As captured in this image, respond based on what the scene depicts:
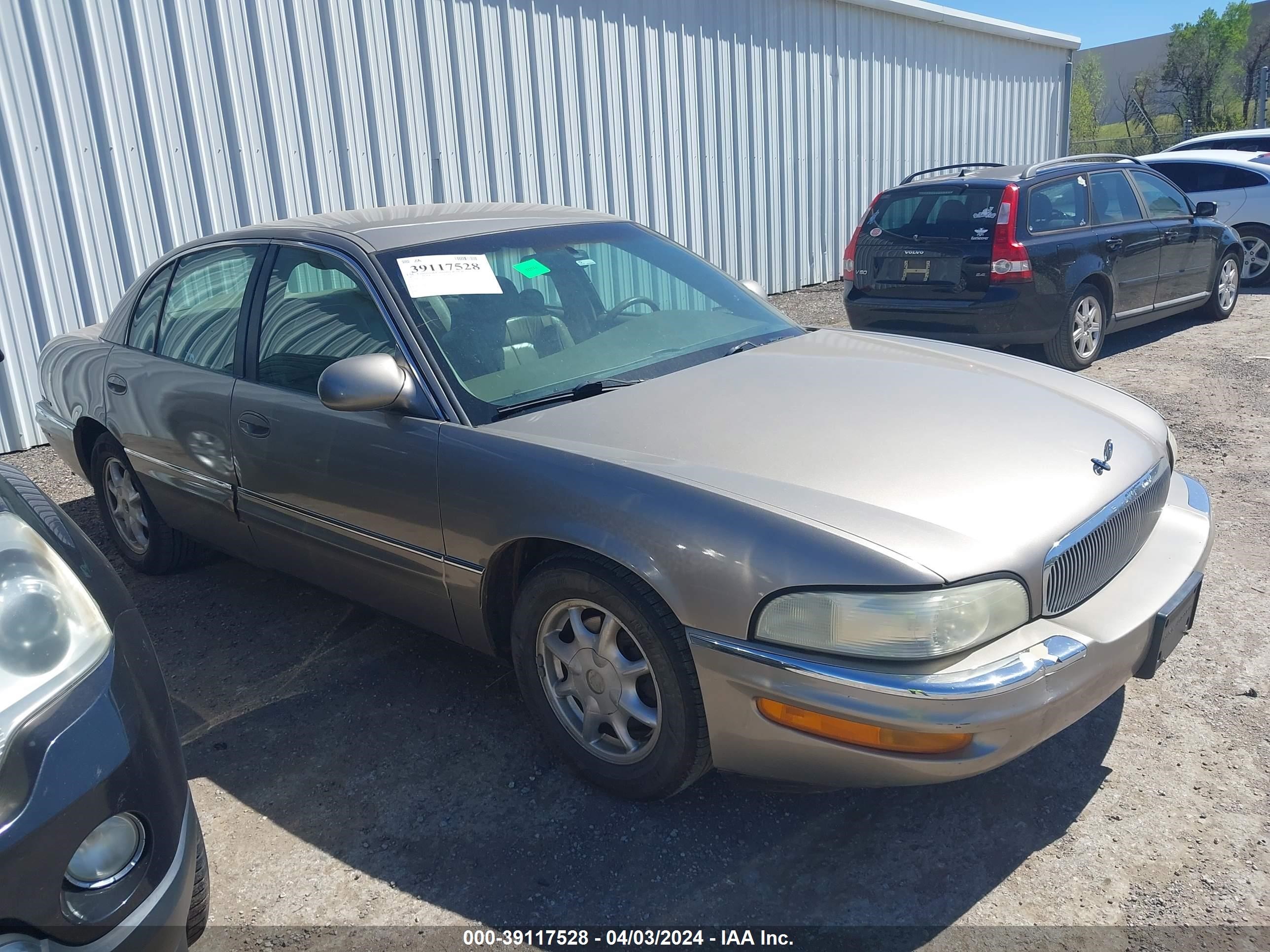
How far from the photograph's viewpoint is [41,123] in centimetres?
671

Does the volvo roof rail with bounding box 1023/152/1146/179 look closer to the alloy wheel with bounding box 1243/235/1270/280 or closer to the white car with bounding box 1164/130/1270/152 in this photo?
the alloy wheel with bounding box 1243/235/1270/280

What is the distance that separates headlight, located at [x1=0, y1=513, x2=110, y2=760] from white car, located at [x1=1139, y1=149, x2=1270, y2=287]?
11905 mm

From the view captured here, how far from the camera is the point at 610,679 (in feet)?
9.29

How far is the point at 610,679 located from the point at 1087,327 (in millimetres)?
6371

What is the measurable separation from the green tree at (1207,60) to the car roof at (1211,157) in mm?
26471

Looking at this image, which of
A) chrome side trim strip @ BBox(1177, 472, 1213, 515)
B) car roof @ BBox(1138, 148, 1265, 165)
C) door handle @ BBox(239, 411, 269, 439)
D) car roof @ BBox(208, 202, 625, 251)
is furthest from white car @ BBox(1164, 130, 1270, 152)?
door handle @ BBox(239, 411, 269, 439)

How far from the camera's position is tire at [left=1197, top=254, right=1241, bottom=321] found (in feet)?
31.4

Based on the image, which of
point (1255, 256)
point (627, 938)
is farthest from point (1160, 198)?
point (627, 938)

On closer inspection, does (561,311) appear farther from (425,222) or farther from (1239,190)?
(1239,190)

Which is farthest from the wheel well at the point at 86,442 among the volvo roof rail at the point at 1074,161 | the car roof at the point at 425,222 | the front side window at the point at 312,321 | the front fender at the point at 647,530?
the volvo roof rail at the point at 1074,161

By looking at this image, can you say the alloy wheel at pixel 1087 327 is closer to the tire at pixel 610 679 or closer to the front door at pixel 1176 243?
the front door at pixel 1176 243

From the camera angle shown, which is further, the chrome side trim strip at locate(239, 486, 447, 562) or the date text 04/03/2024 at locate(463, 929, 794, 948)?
the chrome side trim strip at locate(239, 486, 447, 562)

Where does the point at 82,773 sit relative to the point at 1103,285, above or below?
above

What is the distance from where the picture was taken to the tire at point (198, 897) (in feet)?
7.13
